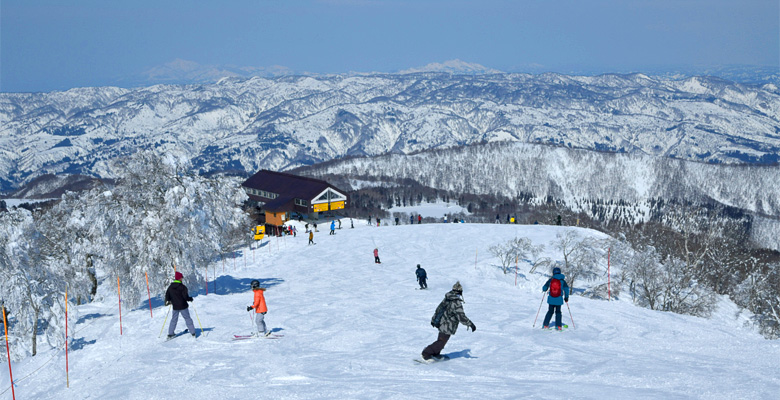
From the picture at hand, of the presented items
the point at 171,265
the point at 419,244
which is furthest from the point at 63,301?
the point at 419,244

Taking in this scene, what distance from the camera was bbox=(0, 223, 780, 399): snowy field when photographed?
34.7ft

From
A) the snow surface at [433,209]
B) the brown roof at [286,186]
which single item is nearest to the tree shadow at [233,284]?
the brown roof at [286,186]

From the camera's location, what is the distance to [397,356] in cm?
1359

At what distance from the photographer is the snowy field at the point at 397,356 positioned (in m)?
10.6

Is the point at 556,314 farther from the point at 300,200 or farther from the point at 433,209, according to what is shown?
the point at 433,209

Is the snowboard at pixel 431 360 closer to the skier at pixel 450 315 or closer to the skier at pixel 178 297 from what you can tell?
the skier at pixel 450 315

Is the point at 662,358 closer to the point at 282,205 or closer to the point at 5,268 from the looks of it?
the point at 5,268

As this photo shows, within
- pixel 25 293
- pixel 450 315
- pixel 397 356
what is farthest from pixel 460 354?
pixel 25 293

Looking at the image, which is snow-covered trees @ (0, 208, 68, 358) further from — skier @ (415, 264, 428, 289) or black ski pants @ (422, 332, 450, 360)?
skier @ (415, 264, 428, 289)

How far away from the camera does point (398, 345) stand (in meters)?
14.9

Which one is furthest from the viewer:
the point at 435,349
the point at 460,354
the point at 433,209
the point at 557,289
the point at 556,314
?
the point at 433,209

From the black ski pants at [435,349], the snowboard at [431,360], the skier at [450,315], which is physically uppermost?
the skier at [450,315]

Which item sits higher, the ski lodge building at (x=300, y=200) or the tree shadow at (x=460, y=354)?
the ski lodge building at (x=300, y=200)

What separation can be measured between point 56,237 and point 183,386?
1110 inches
